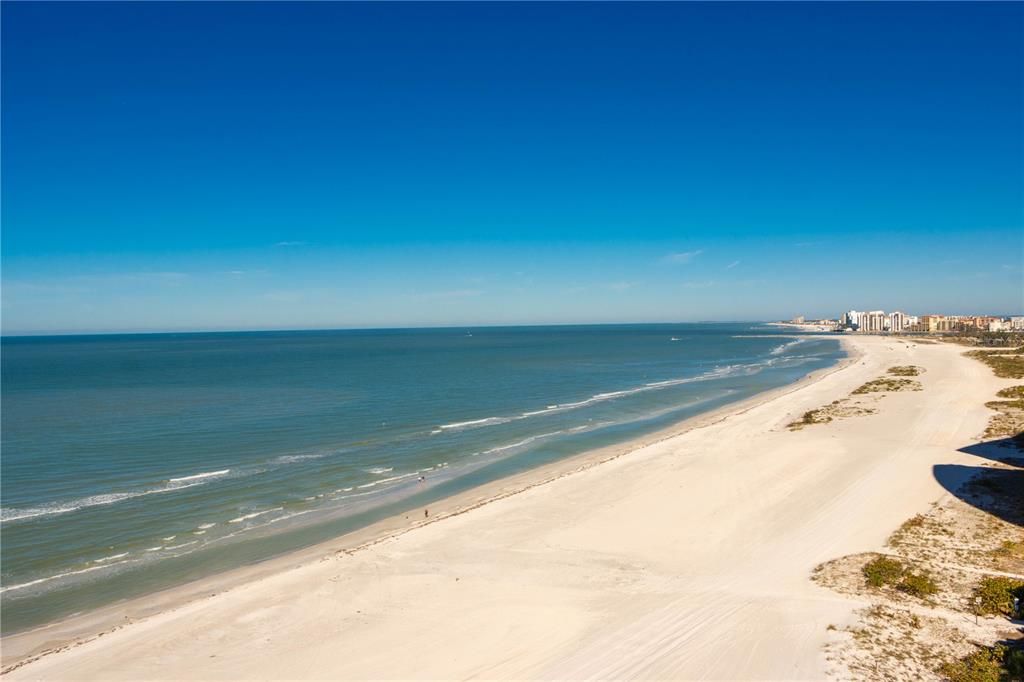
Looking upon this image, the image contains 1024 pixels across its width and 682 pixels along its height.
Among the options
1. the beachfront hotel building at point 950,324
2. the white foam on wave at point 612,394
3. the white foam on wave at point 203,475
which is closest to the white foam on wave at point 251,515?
the white foam on wave at point 203,475

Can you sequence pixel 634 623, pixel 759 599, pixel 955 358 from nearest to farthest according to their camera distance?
pixel 634 623, pixel 759 599, pixel 955 358

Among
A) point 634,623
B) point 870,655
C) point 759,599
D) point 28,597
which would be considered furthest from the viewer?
point 28,597

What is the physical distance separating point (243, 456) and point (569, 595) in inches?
873

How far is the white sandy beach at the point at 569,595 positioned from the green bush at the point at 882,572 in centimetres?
112

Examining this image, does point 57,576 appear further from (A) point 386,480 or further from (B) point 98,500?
(A) point 386,480

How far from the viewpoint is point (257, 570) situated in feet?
52.4

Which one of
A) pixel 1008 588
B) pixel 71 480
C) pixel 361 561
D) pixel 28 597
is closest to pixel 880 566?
pixel 1008 588

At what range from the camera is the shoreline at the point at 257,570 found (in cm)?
1245

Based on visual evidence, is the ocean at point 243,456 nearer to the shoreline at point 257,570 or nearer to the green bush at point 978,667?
the shoreline at point 257,570

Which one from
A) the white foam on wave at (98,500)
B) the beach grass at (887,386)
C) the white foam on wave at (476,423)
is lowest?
the white foam on wave at (98,500)

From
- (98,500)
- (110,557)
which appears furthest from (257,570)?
(98,500)

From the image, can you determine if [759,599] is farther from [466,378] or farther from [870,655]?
[466,378]

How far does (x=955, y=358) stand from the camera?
76.9 m

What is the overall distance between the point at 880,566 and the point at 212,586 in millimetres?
16965
